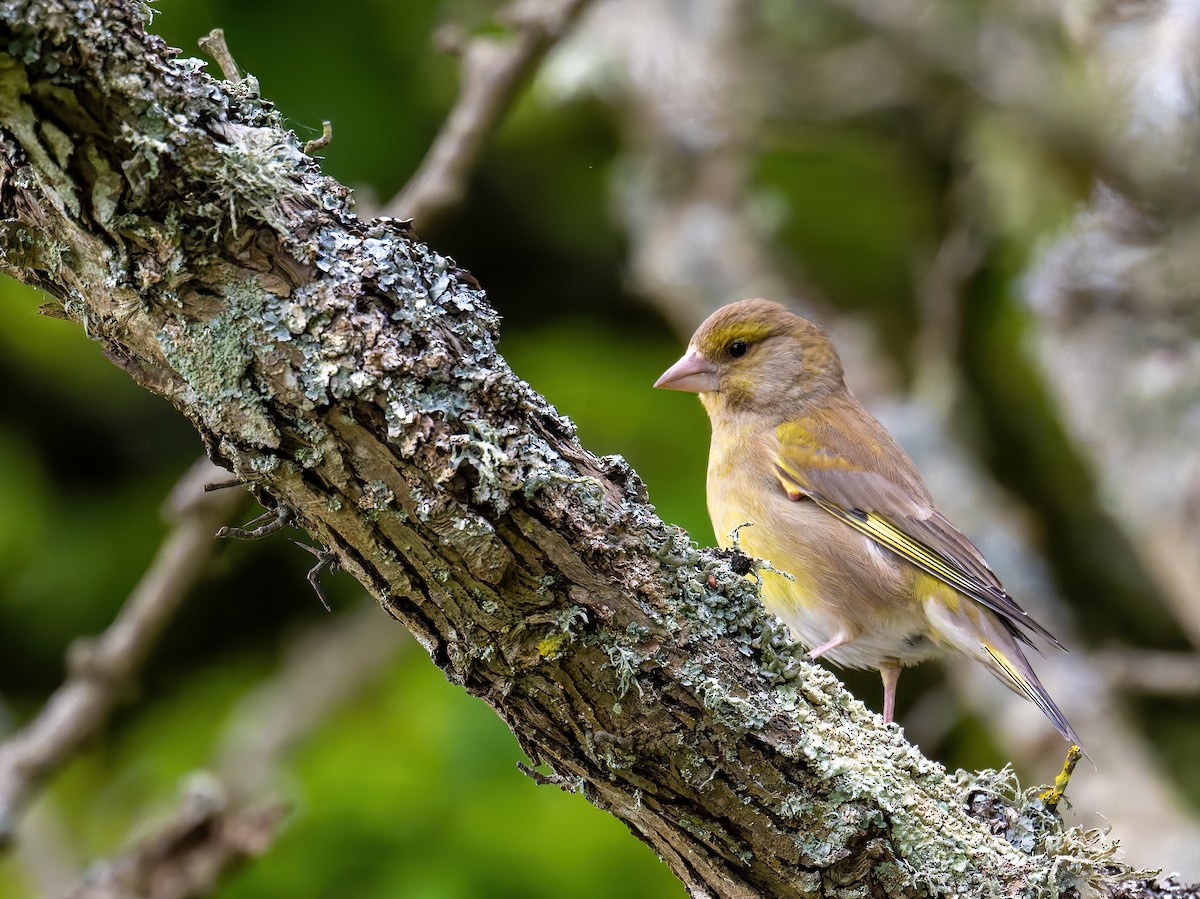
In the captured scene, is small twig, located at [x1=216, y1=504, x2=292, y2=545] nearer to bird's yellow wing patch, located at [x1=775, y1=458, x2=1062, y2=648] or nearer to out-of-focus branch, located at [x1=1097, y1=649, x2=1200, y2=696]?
bird's yellow wing patch, located at [x1=775, y1=458, x2=1062, y2=648]

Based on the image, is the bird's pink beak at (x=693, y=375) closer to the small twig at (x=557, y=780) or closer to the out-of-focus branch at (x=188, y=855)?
the out-of-focus branch at (x=188, y=855)

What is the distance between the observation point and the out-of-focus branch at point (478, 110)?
4.12m

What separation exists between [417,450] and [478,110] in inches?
114

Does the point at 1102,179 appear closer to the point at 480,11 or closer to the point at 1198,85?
the point at 1198,85

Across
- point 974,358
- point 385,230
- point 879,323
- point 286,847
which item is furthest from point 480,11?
point 385,230

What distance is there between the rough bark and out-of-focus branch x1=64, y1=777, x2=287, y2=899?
6.70ft

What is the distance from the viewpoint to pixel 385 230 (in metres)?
1.79

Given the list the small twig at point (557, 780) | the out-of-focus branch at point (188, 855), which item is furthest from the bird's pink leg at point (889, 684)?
the out-of-focus branch at point (188, 855)

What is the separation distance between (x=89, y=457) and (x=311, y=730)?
178 cm

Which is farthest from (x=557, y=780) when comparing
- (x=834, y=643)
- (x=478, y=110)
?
(x=478, y=110)

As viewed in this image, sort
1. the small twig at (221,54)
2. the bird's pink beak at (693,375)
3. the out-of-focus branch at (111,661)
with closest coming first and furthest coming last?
the small twig at (221,54), the out-of-focus branch at (111,661), the bird's pink beak at (693,375)

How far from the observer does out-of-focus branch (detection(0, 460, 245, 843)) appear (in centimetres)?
404

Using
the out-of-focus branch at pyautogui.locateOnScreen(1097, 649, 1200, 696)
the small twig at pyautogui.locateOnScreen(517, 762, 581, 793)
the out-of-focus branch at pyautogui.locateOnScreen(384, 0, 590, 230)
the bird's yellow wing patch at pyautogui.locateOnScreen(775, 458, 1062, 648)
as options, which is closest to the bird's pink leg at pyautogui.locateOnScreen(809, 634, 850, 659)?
the bird's yellow wing patch at pyautogui.locateOnScreen(775, 458, 1062, 648)

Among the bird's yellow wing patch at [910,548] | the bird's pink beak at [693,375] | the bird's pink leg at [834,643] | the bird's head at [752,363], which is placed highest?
the bird's head at [752,363]
